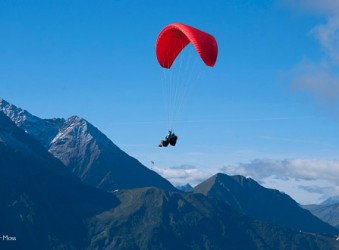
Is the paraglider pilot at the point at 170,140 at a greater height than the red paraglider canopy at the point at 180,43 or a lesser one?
lesser

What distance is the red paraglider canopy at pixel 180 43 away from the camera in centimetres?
6869

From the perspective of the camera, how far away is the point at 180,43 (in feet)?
269

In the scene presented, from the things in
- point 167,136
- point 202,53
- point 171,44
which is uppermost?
point 171,44

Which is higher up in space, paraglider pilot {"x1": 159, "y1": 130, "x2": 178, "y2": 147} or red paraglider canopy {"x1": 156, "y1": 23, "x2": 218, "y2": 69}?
red paraglider canopy {"x1": 156, "y1": 23, "x2": 218, "y2": 69}

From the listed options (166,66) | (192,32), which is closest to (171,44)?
(166,66)

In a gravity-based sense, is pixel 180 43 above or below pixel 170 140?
above

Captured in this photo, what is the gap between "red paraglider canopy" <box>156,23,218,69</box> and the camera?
225 feet

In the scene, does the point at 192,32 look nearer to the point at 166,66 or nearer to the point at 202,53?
the point at 202,53

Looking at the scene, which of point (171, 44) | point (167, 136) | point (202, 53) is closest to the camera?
point (202, 53)

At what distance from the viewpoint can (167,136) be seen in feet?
250

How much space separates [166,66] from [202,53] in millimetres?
15102

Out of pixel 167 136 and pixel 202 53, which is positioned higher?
pixel 202 53

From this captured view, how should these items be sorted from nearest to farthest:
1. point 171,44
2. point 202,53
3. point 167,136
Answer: point 202,53 → point 167,136 → point 171,44

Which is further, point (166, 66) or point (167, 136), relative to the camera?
point (166, 66)
